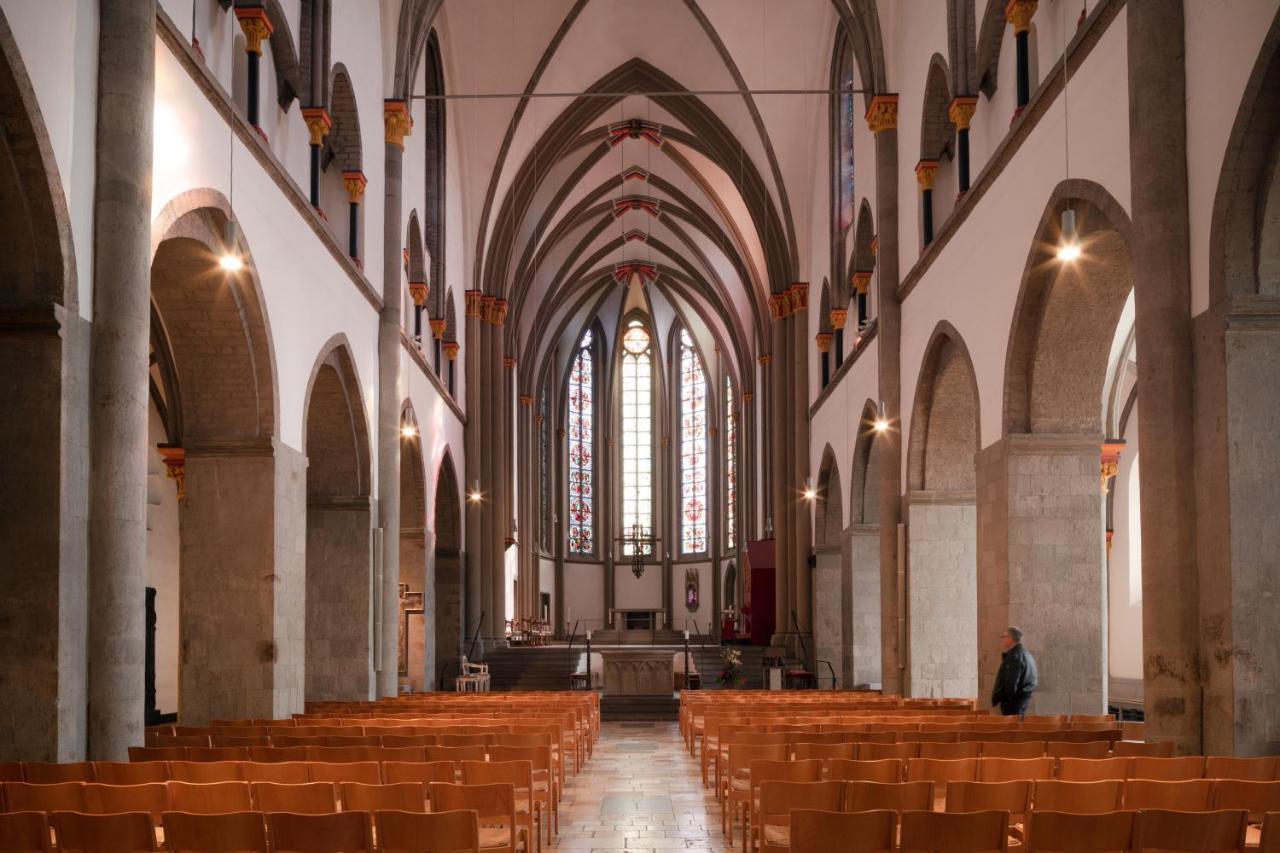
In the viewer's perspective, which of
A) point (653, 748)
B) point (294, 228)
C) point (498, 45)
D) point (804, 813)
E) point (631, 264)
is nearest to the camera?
point (804, 813)

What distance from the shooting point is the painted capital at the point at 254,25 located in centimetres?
1336

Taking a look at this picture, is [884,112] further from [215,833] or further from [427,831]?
[215,833]

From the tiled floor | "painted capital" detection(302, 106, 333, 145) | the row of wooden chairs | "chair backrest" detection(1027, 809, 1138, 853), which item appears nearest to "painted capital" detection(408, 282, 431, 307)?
"painted capital" detection(302, 106, 333, 145)

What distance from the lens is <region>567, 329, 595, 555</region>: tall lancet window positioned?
4659 centimetres

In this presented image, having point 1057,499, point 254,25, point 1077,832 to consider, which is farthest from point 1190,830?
point 254,25

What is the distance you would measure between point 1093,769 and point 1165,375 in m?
3.47

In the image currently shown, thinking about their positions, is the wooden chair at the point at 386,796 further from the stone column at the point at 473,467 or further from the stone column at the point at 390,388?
the stone column at the point at 473,467

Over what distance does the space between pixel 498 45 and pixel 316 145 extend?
32.2 feet

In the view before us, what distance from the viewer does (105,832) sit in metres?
5.29

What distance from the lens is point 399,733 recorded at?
32.3ft

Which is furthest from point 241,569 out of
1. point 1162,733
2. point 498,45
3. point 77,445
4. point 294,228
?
point 498,45

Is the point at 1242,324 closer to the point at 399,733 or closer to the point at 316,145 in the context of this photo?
the point at 399,733

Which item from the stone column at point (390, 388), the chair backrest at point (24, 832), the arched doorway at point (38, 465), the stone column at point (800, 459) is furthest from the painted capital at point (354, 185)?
the chair backrest at point (24, 832)

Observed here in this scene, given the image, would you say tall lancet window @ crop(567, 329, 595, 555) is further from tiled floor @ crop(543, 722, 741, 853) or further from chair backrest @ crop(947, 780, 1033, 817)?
chair backrest @ crop(947, 780, 1033, 817)
